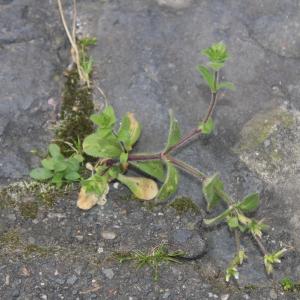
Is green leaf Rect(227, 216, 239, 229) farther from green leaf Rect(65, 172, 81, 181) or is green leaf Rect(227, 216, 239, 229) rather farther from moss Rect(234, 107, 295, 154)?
green leaf Rect(65, 172, 81, 181)

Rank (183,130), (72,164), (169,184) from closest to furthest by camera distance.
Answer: (169,184)
(72,164)
(183,130)

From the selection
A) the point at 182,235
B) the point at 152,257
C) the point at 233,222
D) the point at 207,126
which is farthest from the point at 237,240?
the point at 207,126

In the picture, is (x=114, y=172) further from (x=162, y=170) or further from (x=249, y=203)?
(x=249, y=203)

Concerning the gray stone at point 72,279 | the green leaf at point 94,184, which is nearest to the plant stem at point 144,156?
the green leaf at point 94,184

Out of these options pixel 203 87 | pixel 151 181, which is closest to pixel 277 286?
pixel 151 181

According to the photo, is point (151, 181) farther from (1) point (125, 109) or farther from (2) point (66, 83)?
(2) point (66, 83)

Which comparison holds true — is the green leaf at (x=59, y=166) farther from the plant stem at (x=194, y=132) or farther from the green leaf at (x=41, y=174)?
the plant stem at (x=194, y=132)
